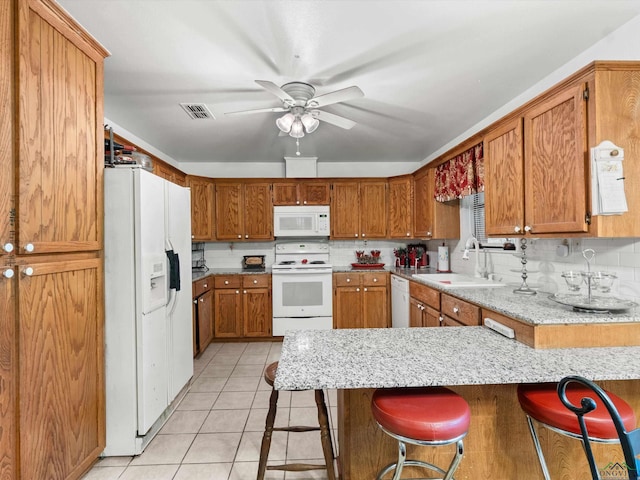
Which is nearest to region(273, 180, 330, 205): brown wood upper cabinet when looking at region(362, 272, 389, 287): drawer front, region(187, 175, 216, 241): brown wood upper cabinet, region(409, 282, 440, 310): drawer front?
region(187, 175, 216, 241): brown wood upper cabinet

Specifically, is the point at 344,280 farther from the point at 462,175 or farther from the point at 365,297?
the point at 462,175

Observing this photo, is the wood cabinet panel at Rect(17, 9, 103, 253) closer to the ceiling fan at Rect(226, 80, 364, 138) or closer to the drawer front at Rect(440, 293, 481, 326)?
the ceiling fan at Rect(226, 80, 364, 138)

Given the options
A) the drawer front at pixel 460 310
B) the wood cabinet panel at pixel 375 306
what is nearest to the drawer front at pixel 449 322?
the drawer front at pixel 460 310

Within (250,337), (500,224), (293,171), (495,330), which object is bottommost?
(250,337)

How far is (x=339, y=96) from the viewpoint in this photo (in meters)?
2.00

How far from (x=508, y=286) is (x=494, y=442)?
4.77ft

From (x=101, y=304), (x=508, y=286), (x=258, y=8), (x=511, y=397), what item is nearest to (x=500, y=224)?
(x=508, y=286)

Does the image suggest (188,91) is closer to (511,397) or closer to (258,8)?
(258,8)

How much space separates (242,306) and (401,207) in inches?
96.4

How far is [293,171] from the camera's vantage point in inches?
168

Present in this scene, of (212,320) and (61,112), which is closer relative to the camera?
(61,112)

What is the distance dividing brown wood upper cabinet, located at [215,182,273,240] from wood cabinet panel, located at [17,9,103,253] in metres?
2.35

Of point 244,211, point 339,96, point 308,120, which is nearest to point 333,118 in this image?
point 308,120

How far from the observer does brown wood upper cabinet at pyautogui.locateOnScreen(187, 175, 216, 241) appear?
397cm
